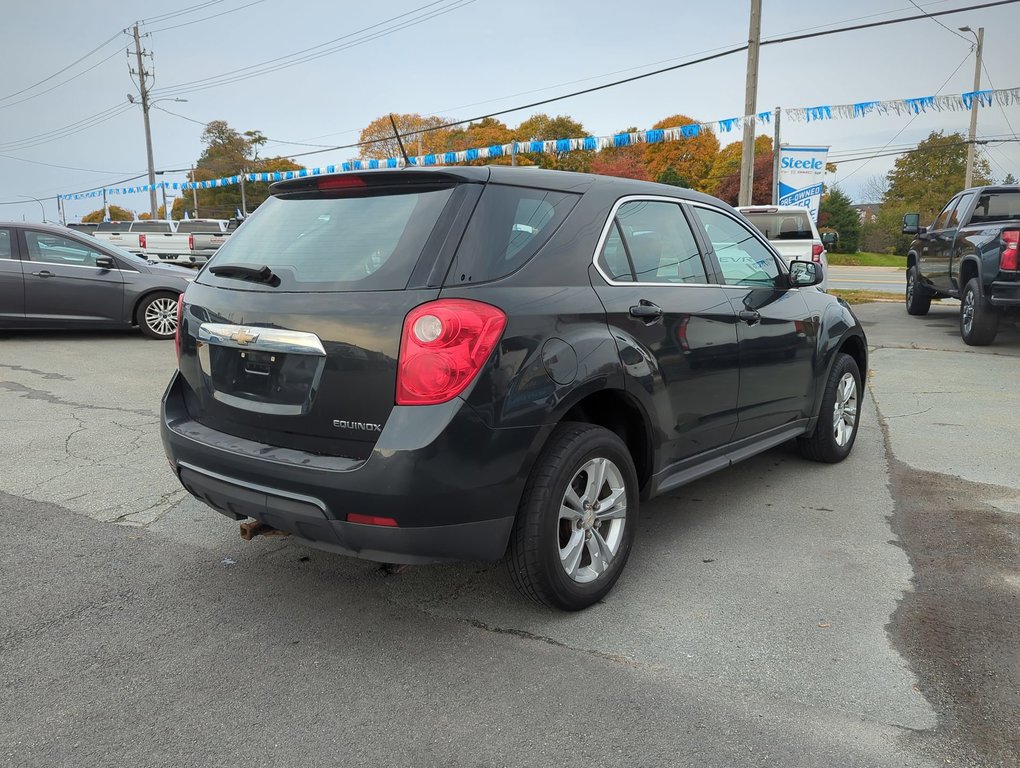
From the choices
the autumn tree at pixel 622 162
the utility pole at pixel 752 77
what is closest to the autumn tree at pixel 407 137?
the autumn tree at pixel 622 162

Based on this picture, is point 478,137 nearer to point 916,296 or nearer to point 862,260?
point 862,260

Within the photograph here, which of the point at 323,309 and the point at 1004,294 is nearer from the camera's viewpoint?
the point at 323,309

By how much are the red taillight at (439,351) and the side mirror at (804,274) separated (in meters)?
2.68

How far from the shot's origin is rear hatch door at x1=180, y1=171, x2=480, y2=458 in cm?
275

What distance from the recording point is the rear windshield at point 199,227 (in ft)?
97.6

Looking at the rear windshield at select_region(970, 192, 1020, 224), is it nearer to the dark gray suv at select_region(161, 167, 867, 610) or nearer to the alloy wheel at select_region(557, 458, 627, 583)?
the dark gray suv at select_region(161, 167, 867, 610)

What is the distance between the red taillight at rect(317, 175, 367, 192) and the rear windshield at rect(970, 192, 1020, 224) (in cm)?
1108

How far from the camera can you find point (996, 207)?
1147cm

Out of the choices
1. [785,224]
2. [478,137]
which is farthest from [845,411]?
[478,137]

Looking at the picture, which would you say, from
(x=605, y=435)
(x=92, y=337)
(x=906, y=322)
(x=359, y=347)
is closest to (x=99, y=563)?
(x=359, y=347)

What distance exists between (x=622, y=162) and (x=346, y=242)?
5709cm

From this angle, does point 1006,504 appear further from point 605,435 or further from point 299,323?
point 299,323

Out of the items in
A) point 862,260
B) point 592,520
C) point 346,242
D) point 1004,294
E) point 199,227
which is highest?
point 199,227

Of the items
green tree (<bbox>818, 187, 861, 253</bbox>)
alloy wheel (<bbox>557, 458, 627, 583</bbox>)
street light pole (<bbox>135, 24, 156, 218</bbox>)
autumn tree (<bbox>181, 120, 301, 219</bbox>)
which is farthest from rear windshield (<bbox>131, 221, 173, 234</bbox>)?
autumn tree (<bbox>181, 120, 301, 219</bbox>)
